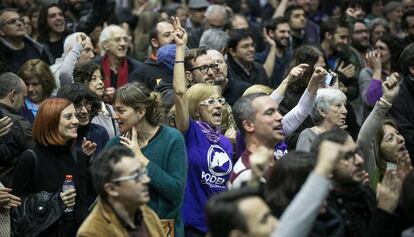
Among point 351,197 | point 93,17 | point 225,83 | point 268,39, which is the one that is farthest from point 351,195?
point 268,39

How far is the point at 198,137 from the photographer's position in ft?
22.9

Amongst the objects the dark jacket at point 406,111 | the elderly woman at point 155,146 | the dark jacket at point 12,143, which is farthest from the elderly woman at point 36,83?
the dark jacket at point 406,111

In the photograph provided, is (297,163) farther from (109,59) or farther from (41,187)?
(109,59)

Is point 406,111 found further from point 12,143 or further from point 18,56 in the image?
point 18,56

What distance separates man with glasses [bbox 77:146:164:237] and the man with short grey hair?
221 cm

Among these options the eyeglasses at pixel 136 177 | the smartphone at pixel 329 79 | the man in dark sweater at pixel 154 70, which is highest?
the eyeglasses at pixel 136 177

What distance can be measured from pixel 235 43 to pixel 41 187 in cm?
401

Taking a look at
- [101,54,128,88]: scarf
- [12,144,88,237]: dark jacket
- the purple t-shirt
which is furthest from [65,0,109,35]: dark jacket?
the purple t-shirt

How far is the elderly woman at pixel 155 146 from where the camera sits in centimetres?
627

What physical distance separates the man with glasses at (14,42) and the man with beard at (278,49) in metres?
2.69

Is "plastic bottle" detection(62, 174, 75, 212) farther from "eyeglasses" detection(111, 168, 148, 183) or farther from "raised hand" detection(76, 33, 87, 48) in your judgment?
"raised hand" detection(76, 33, 87, 48)

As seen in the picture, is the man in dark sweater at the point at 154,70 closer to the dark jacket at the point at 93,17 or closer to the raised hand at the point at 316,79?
the dark jacket at the point at 93,17

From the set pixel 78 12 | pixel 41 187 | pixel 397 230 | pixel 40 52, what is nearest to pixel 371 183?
pixel 397 230

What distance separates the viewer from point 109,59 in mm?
10188
